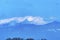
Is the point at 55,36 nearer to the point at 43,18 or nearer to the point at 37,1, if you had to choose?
the point at 43,18

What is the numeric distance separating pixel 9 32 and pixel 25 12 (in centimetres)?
36

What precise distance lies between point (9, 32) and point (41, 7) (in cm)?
58

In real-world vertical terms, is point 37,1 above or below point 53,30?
above

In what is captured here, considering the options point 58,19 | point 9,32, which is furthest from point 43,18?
point 9,32

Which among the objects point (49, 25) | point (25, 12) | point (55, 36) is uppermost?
point (25, 12)

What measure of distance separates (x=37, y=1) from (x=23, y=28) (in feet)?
1.42

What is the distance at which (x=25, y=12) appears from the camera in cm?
213

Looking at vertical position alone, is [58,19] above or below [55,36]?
A: above

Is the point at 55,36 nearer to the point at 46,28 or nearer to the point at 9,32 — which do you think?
the point at 46,28

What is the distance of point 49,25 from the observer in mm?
2127

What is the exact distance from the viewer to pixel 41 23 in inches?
84.0

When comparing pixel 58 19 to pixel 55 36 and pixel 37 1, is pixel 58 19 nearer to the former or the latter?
pixel 55 36

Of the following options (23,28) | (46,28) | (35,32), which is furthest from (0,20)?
(46,28)

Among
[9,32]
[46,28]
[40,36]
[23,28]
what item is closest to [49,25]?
[46,28]
